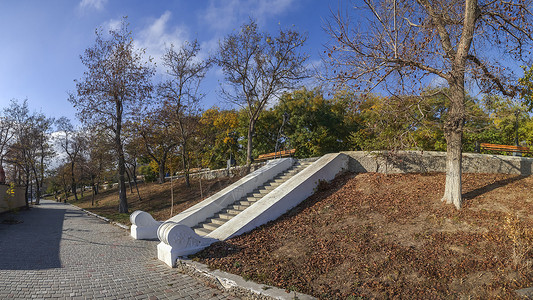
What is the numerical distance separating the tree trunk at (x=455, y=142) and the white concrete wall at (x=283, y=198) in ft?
11.6

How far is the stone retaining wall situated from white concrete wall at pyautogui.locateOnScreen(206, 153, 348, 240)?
2.09 ft

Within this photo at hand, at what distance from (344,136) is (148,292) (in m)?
17.6

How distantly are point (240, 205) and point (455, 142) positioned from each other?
20.1ft

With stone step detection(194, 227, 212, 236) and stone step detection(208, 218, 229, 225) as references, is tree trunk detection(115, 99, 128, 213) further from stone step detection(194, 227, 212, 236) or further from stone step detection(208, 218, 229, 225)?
stone step detection(194, 227, 212, 236)

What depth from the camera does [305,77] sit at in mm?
14438

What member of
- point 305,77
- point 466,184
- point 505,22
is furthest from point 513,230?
point 305,77

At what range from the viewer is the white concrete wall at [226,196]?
8.73 m

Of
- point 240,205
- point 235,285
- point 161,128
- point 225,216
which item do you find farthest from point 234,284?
point 161,128

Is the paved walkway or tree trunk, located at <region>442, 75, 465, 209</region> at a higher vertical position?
tree trunk, located at <region>442, 75, 465, 209</region>

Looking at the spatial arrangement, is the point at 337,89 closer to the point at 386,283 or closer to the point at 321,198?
the point at 321,198

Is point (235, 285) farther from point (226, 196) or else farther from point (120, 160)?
point (120, 160)

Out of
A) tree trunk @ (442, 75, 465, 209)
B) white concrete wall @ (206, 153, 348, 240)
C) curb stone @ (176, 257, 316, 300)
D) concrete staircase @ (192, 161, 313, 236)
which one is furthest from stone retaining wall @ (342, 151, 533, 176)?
curb stone @ (176, 257, 316, 300)

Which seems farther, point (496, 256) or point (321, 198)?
point (321, 198)

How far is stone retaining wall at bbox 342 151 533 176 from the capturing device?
798cm
